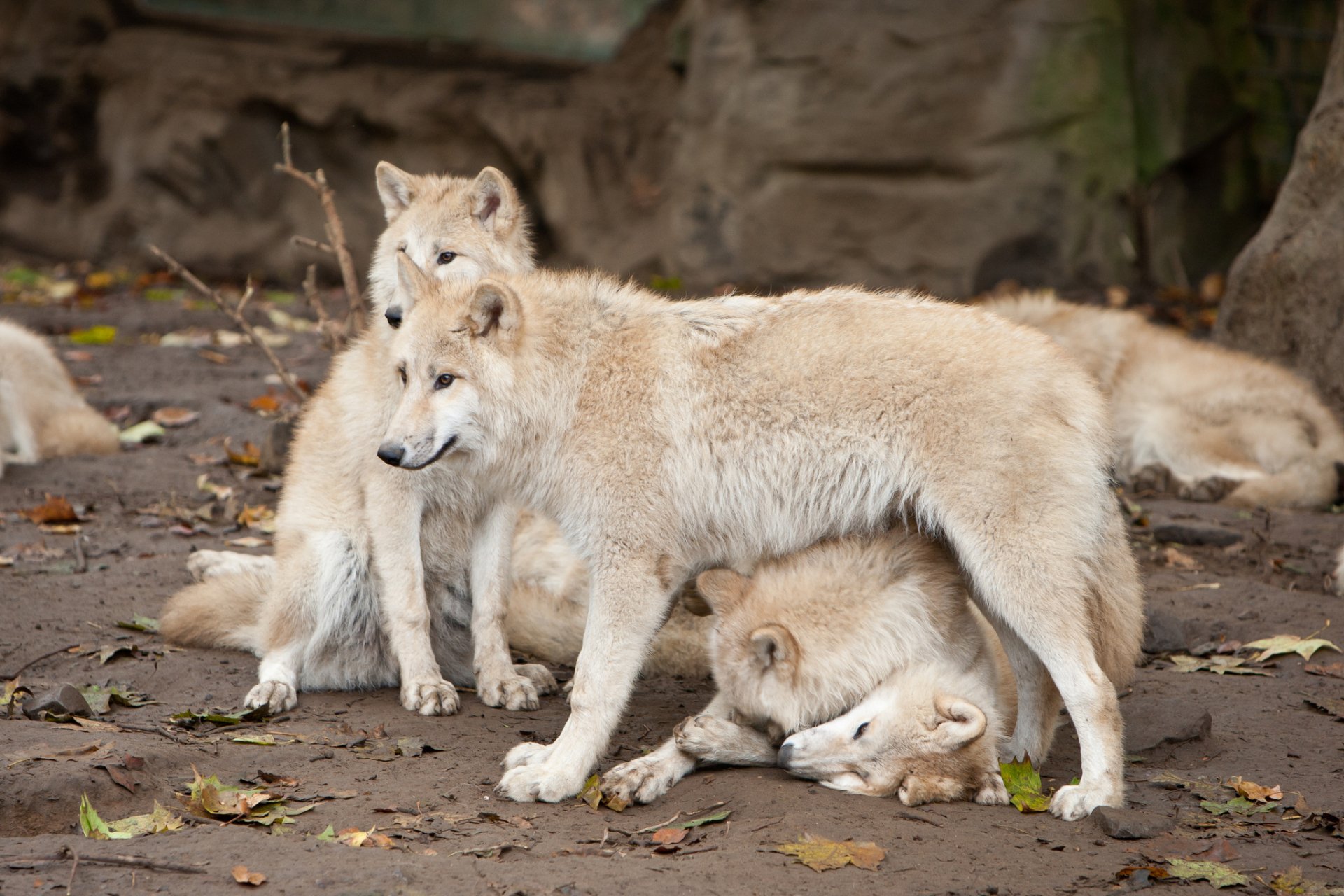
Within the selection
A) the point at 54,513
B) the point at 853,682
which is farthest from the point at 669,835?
the point at 54,513

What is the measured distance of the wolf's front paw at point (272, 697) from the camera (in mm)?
4742

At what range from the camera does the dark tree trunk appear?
8.80m

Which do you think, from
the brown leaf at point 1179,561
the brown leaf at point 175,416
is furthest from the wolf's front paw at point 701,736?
the brown leaf at point 175,416

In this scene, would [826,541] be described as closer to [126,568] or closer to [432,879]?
[432,879]

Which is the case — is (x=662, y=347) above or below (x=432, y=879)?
above

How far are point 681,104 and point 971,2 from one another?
303cm

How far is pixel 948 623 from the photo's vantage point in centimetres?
449

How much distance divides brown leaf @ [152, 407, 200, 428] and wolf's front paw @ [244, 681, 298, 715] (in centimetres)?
452

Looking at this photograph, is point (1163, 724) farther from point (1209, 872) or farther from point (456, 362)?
point (456, 362)

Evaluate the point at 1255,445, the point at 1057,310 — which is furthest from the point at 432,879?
the point at 1057,310

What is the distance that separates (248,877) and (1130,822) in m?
2.50

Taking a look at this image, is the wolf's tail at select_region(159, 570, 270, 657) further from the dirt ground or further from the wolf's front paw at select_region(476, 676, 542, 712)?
the wolf's front paw at select_region(476, 676, 542, 712)

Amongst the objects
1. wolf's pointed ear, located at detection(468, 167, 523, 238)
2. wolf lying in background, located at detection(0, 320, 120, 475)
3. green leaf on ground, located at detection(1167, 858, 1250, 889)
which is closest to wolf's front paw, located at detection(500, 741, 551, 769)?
green leaf on ground, located at detection(1167, 858, 1250, 889)

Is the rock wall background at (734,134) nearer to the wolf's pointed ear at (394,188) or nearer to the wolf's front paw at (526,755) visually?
the wolf's pointed ear at (394,188)
